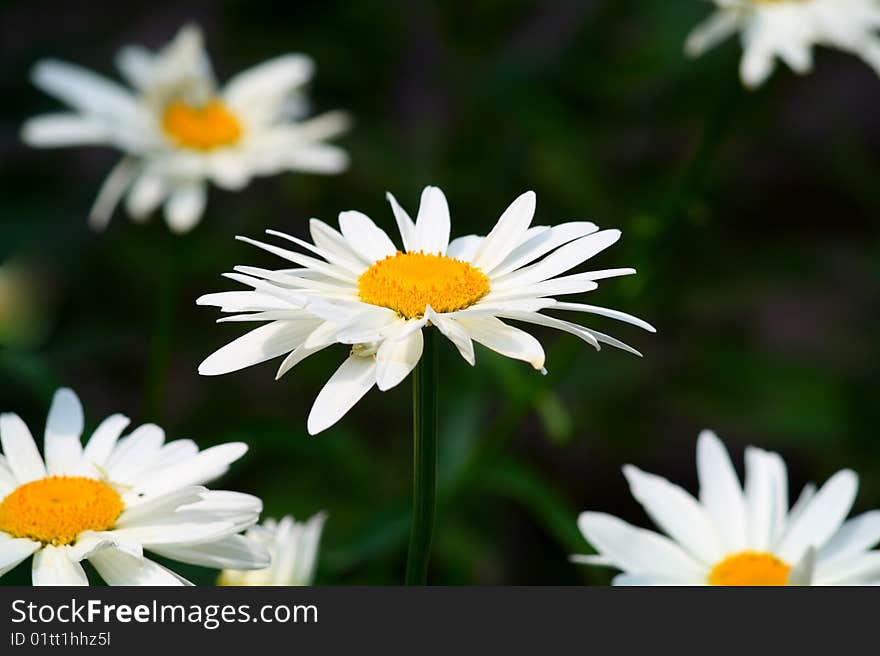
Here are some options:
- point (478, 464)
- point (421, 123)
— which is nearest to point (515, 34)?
point (421, 123)

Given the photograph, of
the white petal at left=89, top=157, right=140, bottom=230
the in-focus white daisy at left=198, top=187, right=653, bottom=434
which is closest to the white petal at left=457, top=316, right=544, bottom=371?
the in-focus white daisy at left=198, top=187, right=653, bottom=434

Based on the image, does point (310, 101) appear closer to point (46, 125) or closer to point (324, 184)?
point (324, 184)

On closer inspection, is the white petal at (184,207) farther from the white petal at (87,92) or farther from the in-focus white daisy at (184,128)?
the white petal at (87,92)

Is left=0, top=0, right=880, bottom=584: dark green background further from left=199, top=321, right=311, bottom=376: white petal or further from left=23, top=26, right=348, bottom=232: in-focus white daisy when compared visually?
left=199, top=321, right=311, bottom=376: white petal

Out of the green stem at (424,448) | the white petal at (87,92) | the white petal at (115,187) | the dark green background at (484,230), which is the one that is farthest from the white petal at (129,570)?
the white petal at (87,92)

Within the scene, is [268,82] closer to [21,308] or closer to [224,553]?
[21,308]

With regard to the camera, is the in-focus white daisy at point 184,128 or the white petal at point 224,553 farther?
the in-focus white daisy at point 184,128
